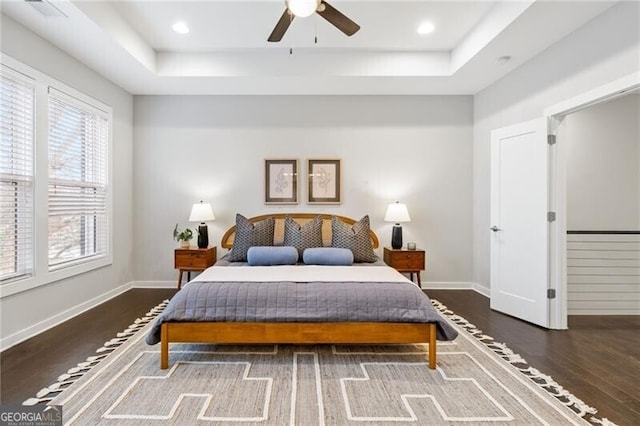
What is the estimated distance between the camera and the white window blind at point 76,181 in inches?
135

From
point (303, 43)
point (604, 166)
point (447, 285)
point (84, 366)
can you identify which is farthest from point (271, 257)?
point (604, 166)

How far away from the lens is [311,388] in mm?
2229

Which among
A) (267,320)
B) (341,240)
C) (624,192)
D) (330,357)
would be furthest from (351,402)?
(624,192)

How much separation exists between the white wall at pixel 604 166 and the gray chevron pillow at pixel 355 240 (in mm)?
2585

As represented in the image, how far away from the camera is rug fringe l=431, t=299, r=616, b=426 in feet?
6.52

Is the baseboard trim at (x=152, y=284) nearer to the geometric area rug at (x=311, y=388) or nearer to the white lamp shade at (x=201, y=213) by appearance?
the white lamp shade at (x=201, y=213)

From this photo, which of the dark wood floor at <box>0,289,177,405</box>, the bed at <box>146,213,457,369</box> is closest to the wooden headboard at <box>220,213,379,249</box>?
the dark wood floor at <box>0,289,177,405</box>

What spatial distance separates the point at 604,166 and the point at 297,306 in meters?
4.27

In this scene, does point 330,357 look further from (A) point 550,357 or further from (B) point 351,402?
(A) point 550,357

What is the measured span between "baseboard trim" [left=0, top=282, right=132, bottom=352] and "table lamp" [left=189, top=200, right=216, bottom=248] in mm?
1319

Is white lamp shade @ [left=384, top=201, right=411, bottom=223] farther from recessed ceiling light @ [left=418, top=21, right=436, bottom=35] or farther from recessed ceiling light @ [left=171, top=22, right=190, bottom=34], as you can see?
recessed ceiling light @ [left=171, top=22, right=190, bottom=34]

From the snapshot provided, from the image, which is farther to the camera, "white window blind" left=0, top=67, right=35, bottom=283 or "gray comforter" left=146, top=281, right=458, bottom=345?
"white window blind" left=0, top=67, right=35, bottom=283

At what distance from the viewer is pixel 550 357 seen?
271 centimetres

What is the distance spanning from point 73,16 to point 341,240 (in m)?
3.43
